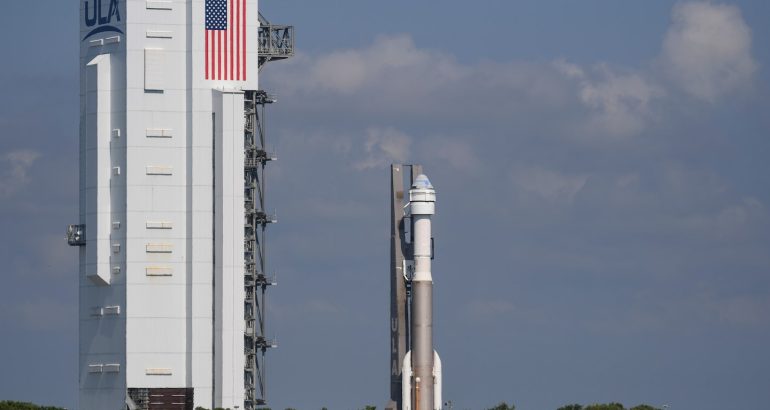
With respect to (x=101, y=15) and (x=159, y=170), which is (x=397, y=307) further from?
(x=101, y=15)

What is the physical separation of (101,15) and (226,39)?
27.0ft

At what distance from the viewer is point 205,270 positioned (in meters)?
101

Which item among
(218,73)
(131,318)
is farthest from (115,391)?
(218,73)

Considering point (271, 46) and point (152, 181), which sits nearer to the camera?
point (152, 181)

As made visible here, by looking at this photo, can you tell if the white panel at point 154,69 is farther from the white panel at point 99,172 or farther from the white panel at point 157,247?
the white panel at point 157,247

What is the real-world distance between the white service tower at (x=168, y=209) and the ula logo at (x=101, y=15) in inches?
6.4

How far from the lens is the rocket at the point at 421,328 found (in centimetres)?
9869

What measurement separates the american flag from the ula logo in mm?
5697

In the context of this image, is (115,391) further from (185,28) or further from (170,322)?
(185,28)

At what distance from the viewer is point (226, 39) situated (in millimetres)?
103375

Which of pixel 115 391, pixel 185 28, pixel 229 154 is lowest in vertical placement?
pixel 115 391

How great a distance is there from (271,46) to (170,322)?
19876mm

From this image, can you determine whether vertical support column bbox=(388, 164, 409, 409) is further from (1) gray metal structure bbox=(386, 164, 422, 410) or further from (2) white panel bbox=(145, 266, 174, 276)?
(2) white panel bbox=(145, 266, 174, 276)

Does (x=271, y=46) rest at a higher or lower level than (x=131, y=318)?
higher
